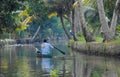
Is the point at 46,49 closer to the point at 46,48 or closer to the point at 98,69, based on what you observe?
the point at 46,48

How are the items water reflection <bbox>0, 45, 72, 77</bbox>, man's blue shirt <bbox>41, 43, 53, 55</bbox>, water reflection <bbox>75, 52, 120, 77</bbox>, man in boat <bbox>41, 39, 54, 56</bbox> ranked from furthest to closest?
man's blue shirt <bbox>41, 43, 53, 55</bbox>, man in boat <bbox>41, 39, 54, 56</bbox>, water reflection <bbox>0, 45, 72, 77</bbox>, water reflection <bbox>75, 52, 120, 77</bbox>

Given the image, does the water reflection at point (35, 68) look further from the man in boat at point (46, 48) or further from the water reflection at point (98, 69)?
the man in boat at point (46, 48)

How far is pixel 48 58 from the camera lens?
29891 millimetres

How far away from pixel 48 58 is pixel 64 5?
26036 millimetres

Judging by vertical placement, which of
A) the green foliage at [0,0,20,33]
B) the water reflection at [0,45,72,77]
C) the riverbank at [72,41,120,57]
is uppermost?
the green foliage at [0,0,20,33]

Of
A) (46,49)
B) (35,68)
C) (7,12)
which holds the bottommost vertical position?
(35,68)

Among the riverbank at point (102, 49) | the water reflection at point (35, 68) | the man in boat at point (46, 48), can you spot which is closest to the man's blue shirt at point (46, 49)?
the man in boat at point (46, 48)

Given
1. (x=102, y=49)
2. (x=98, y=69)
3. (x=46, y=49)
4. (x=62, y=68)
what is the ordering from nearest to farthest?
(x=98, y=69) < (x=62, y=68) < (x=46, y=49) < (x=102, y=49)

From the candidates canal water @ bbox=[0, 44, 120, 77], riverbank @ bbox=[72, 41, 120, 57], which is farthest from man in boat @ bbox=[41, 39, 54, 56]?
riverbank @ bbox=[72, 41, 120, 57]

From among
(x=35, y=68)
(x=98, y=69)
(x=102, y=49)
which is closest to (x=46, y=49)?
(x=102, y=49)

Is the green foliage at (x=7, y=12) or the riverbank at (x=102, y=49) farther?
the riverbank at (x=102, y=49)

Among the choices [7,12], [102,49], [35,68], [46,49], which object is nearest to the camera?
[35,68]

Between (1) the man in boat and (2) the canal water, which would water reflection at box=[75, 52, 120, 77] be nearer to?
(2) the canal water

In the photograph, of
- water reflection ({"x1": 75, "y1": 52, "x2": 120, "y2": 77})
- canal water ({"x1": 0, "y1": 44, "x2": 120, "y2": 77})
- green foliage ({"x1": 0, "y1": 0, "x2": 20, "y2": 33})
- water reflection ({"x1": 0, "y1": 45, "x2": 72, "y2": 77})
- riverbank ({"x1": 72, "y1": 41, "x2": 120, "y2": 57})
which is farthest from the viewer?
riverbank ({"x1": 72, "y1": 41, "x2": 120, "y2": 57})
